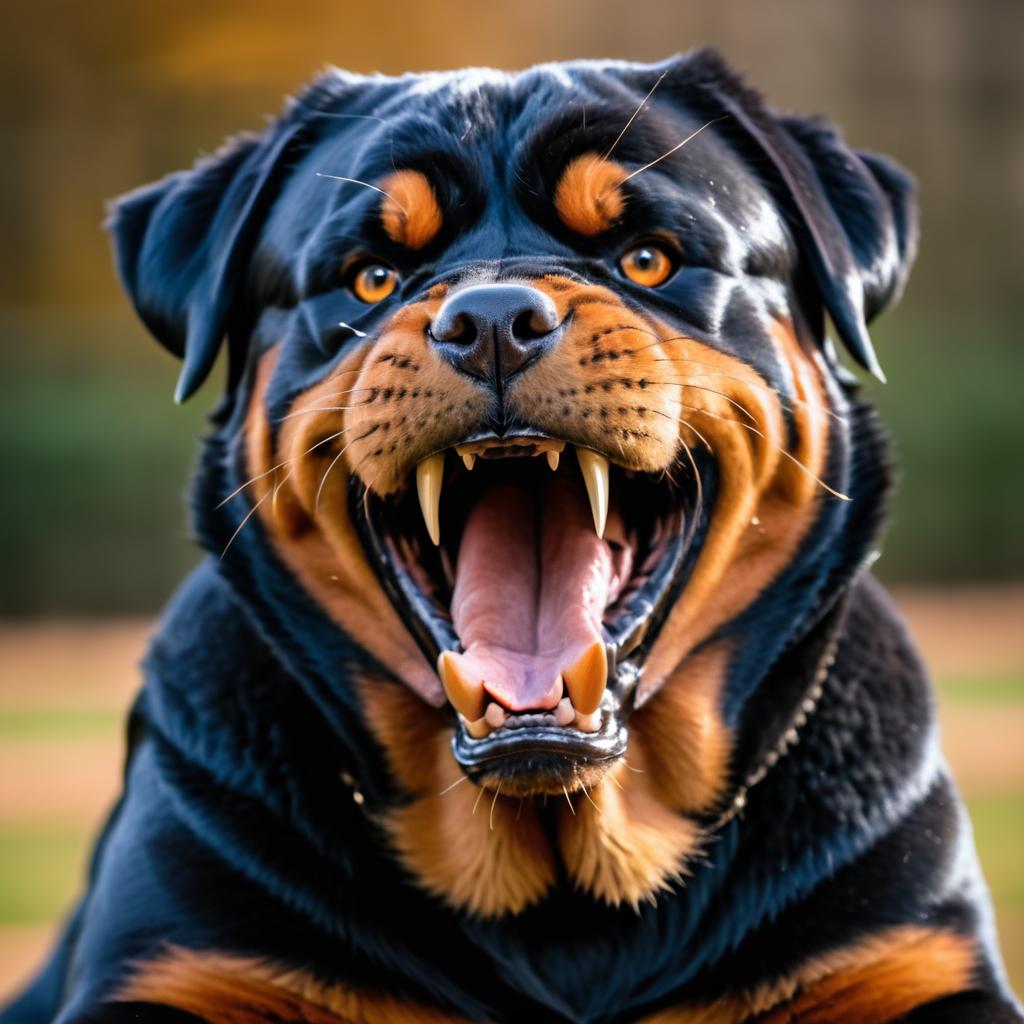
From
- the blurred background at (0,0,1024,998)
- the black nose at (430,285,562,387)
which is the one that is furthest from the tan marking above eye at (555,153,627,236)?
the blurred background at (0,0,1024,998)

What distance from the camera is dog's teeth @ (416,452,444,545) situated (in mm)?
2732

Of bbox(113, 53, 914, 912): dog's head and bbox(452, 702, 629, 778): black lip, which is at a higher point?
bbox(113, 53, 914, 912): dog's head

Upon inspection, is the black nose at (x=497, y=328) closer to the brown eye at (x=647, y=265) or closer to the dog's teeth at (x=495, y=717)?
the brown eye at (x=647, y=265)

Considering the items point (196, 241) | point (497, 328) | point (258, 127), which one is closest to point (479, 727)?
point (497, 328)

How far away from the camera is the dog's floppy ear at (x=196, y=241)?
3.19m

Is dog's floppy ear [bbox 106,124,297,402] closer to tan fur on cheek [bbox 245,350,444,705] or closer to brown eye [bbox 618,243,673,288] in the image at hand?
tan fur on cheek [bbox 245,350,444,705]

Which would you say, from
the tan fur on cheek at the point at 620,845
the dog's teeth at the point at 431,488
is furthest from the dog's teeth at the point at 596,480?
the tan fur on cheek at the point at 620,845

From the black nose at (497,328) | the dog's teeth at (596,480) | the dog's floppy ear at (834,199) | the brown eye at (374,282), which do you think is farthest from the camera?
the dog's floppy ear at (834,199)

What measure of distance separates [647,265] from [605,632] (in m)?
0.61

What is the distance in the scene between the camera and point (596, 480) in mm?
2719

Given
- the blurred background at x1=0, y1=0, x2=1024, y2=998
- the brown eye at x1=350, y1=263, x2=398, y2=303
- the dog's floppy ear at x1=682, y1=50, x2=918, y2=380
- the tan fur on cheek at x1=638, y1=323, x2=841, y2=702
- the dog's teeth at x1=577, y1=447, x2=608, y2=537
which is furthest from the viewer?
the blurred background at x1=0, y1=0, x2=1024, y2=998

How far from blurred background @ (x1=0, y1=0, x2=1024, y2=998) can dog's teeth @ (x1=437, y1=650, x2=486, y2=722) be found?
8770 millimetres

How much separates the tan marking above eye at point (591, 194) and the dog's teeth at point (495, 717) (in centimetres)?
81

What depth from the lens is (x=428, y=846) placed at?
2928mm
